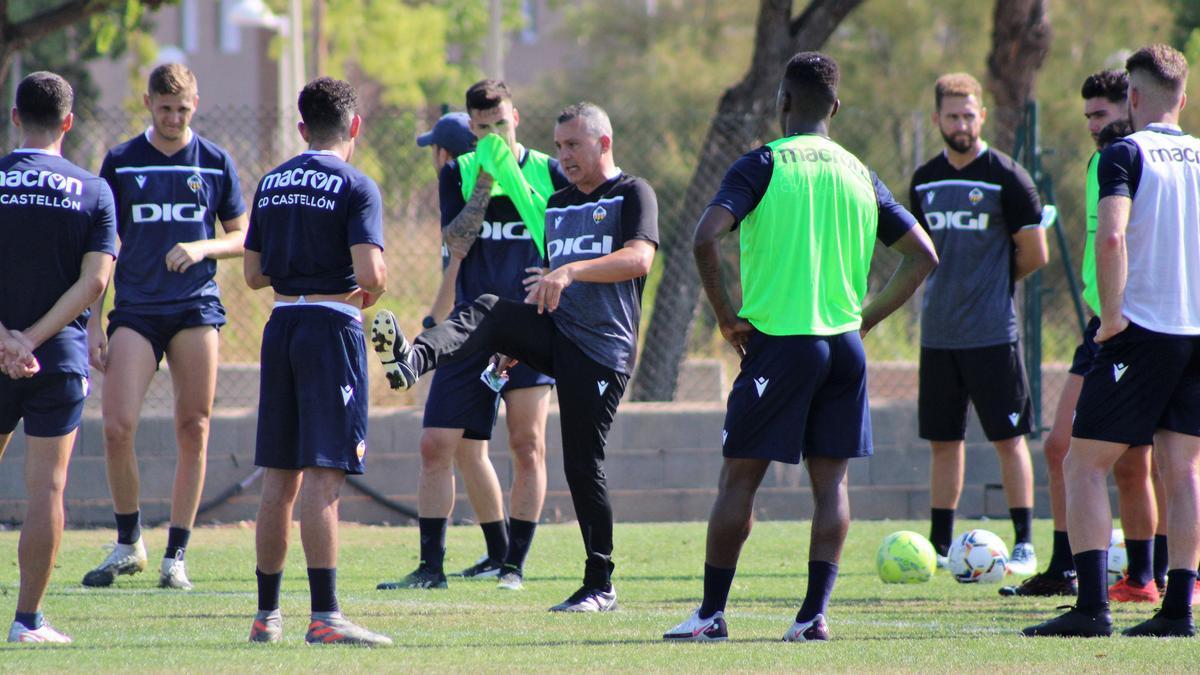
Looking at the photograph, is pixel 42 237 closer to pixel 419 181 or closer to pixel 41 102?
pixel 41 102

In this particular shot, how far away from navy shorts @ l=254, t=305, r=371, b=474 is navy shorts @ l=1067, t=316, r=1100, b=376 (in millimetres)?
3466

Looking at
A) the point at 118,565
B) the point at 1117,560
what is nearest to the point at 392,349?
the point at 118,565

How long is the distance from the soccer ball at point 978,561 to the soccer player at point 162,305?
4.00 m

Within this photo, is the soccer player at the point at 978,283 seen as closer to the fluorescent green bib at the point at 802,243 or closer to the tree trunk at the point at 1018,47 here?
the fluorescent green bib at the point at 802,243

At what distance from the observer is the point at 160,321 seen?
25.4 feet

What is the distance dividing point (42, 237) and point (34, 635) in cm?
152

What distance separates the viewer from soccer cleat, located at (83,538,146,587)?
7594 millimetres

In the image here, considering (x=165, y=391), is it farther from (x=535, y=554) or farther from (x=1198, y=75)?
(x=1198, y=75)

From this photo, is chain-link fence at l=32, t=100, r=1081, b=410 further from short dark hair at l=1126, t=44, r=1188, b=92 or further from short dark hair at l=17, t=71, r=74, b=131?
short dark hair at l=1126, t=44, r=1188, b=92

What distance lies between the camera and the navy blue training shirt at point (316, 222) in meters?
5.69

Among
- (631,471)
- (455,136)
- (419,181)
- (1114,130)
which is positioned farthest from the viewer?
(419,181)

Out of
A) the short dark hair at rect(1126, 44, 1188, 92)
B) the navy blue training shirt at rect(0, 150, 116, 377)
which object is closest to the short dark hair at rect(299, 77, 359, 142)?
the navy blue training shirt at rect(0, 150, 116, 377)

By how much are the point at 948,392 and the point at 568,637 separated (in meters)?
3.43

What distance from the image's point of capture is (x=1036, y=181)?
1139 centimetres
